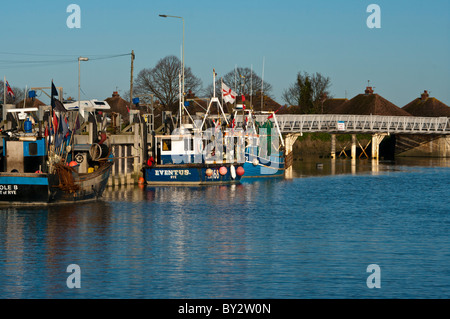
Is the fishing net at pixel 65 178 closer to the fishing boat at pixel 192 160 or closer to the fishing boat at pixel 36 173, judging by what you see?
the fishing boat at pixel 36 173

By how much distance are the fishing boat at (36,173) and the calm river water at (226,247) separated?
2.51 feet

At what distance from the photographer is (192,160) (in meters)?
59.0

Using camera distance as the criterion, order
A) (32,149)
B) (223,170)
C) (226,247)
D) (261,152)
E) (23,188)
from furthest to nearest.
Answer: (261,152) → (223,170) → (32,149) → (23,188) → (226,247)

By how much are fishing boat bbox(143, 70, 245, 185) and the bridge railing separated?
174ft

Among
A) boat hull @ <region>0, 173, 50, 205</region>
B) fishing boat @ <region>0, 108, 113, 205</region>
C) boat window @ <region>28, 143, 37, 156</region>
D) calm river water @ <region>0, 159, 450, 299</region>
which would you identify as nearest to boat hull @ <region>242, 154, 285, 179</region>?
calm river water @ <region>0, 159, 450, 299</region>

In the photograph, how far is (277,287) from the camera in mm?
23719

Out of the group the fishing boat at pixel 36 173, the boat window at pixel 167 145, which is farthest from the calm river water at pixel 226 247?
the boat window at pixel 167 145

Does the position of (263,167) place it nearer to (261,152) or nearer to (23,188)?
(261,152)

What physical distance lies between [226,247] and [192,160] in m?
28.5

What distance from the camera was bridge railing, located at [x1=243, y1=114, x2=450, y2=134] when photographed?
4656 inches

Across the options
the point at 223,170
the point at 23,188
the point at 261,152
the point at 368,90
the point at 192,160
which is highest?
the point at 368,90

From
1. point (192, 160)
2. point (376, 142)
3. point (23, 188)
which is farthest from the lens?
point (376, 142)

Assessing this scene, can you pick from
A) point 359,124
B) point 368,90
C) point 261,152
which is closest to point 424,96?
point 368,90
